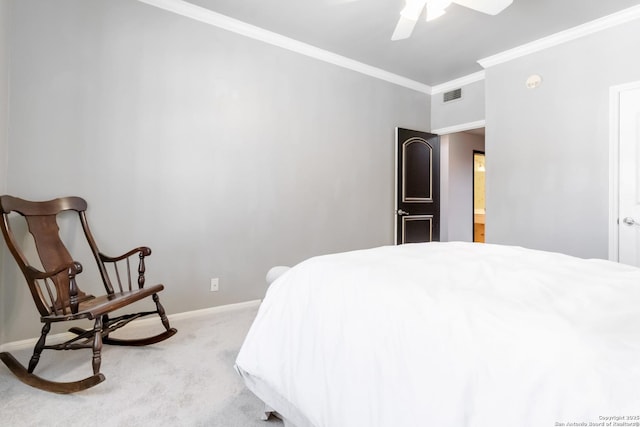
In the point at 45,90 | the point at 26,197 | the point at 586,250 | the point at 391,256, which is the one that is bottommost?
the point at 586,250

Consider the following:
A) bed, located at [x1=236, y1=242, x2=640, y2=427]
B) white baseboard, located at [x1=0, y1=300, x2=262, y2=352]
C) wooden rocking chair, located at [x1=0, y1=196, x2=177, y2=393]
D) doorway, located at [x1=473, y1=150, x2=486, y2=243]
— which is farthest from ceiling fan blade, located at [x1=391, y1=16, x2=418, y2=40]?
doorway, located at [x1=473, y1=150, x2=486, y2=243]

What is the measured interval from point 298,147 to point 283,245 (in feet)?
3.40

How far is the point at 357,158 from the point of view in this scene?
161 inches

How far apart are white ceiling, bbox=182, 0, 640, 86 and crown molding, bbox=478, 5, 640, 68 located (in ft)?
0.20

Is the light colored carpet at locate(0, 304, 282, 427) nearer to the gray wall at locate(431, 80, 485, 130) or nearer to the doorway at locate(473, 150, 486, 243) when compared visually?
the gray wall at locate(431, 80, 485, 130)

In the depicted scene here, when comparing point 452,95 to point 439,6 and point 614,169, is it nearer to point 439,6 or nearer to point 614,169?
point 614,169

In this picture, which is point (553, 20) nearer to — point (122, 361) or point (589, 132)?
point (589, 132)

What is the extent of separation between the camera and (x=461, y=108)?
4488mm

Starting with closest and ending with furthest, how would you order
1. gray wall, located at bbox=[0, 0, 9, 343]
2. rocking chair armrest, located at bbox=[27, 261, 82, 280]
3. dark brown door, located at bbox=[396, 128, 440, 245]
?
1. rocking chair armrest, located at bbox=[27, 261, 82, 280]
2. gray wall, located at bbox=[0, 0, 9, 343]
3. dark brown door, located at bbox=[396, 128, 440, 245]

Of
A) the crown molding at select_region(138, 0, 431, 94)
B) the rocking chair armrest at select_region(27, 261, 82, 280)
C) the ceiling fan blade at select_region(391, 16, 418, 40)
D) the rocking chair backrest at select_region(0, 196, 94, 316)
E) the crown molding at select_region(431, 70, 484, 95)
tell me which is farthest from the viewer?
the crown molding at select_region(431, 70, 484, 95)

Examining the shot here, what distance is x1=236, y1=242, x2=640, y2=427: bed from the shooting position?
2.32 ft

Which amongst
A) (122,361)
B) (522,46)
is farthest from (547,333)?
(522,46)

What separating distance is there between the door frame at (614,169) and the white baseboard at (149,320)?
328 centimetres

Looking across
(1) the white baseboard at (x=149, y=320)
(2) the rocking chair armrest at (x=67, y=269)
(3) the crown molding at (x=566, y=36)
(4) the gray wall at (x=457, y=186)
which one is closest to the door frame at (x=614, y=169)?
(3) the crown molding at (x=566, y=36)
